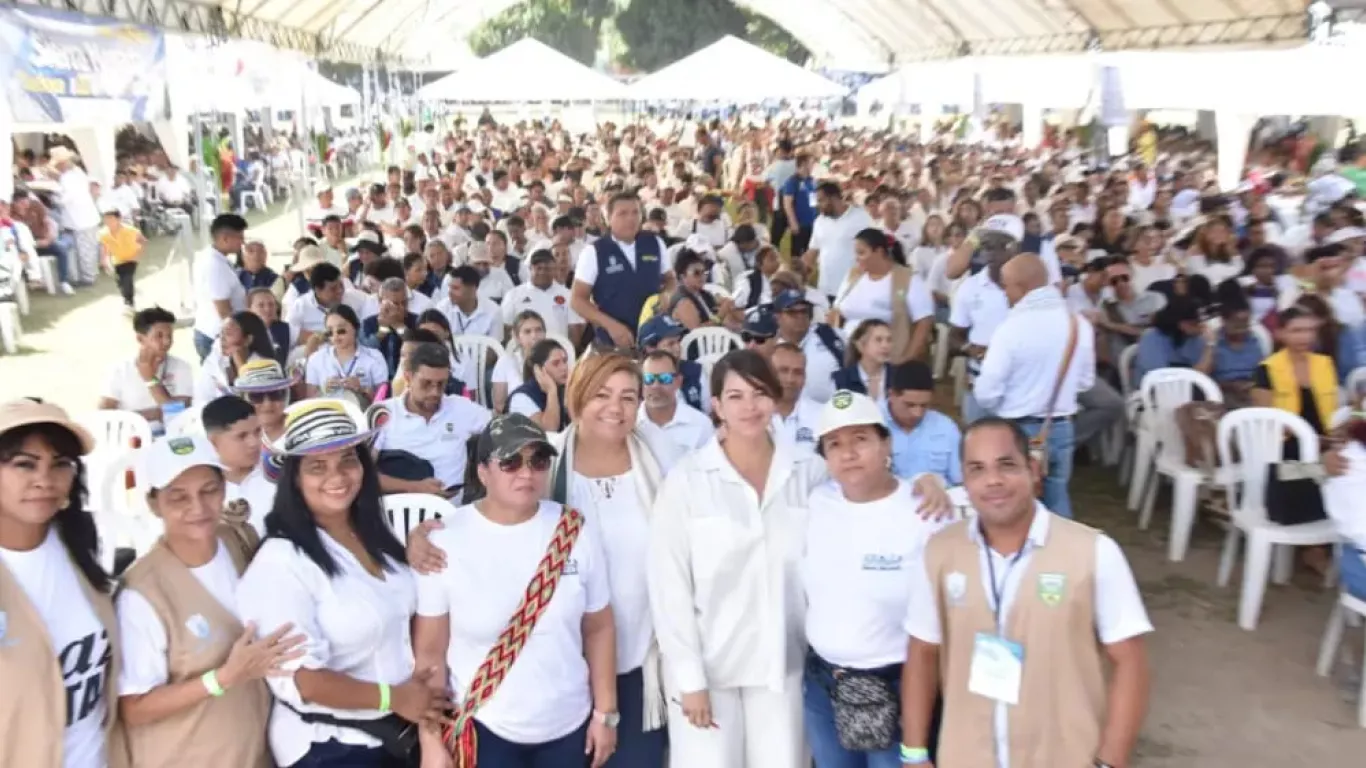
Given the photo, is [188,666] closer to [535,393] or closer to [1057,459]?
[535,393]

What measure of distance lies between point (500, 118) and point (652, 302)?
45168mm

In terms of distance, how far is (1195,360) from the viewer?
20.4ft

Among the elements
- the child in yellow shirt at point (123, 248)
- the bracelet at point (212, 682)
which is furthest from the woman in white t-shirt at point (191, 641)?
the child in yellow shirt at point (123, 248)

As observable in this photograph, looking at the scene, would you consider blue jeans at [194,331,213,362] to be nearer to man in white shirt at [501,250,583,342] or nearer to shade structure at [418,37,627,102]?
man in white shirt at [501,250,583,342]

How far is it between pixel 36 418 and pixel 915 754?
6.56 ft

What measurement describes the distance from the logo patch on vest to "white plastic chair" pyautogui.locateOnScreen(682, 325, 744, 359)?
169 inches

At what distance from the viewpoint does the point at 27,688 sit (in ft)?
6.79

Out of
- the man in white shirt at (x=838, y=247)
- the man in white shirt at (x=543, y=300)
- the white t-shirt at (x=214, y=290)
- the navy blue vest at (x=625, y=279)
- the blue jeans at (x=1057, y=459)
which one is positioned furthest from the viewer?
the man in white shirt at (x=838, y=247)

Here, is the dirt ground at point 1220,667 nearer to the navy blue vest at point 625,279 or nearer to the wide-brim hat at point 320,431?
the navy blue vest at point 625,279

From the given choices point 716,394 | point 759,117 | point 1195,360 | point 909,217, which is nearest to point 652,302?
point 1195,360

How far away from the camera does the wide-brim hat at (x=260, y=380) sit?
14.0 ft

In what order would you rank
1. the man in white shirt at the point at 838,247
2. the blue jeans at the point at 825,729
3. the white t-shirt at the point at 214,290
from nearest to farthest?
the blue jeans at the point at 825,729, the white t-shirt at the point at 214,290, the man in white shirt at the point at 838,247

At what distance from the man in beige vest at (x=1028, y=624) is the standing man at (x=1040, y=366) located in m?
2.56

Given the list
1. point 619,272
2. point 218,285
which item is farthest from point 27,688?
point 218,285
